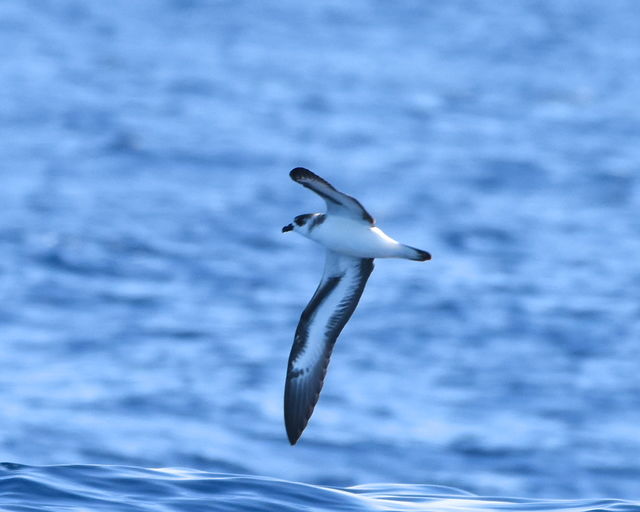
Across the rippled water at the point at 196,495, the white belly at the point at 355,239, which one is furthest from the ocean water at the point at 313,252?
the white belly at the point at 355,239

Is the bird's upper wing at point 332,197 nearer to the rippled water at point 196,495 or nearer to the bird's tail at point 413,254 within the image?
the bird's tail at point 413,254

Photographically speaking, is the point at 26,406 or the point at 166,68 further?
the point at 166,68

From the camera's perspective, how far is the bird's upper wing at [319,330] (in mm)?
8945

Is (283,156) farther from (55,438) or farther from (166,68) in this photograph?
(55,438)

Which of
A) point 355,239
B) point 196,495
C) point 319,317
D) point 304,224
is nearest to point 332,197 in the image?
point 355,239

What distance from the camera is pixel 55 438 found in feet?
55.5

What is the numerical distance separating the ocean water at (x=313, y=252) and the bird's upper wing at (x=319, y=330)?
0.54 meters

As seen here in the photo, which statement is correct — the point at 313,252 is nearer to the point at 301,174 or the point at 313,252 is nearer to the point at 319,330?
the point at 319,330

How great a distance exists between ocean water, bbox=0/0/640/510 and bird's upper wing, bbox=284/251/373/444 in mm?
543

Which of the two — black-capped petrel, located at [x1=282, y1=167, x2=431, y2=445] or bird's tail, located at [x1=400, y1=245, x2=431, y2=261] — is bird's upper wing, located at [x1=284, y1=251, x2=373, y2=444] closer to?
black-capped petrel, located at [x1=282, y1=167, x2=431, y2=445]

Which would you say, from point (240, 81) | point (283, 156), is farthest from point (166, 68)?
point (283, 156)

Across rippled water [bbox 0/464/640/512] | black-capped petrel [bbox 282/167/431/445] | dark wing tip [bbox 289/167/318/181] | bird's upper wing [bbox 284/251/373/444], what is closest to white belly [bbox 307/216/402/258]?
black-capped petrel [bbox 282/167/431/445]

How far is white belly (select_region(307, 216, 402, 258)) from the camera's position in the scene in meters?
8.07

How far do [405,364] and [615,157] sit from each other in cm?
1206
